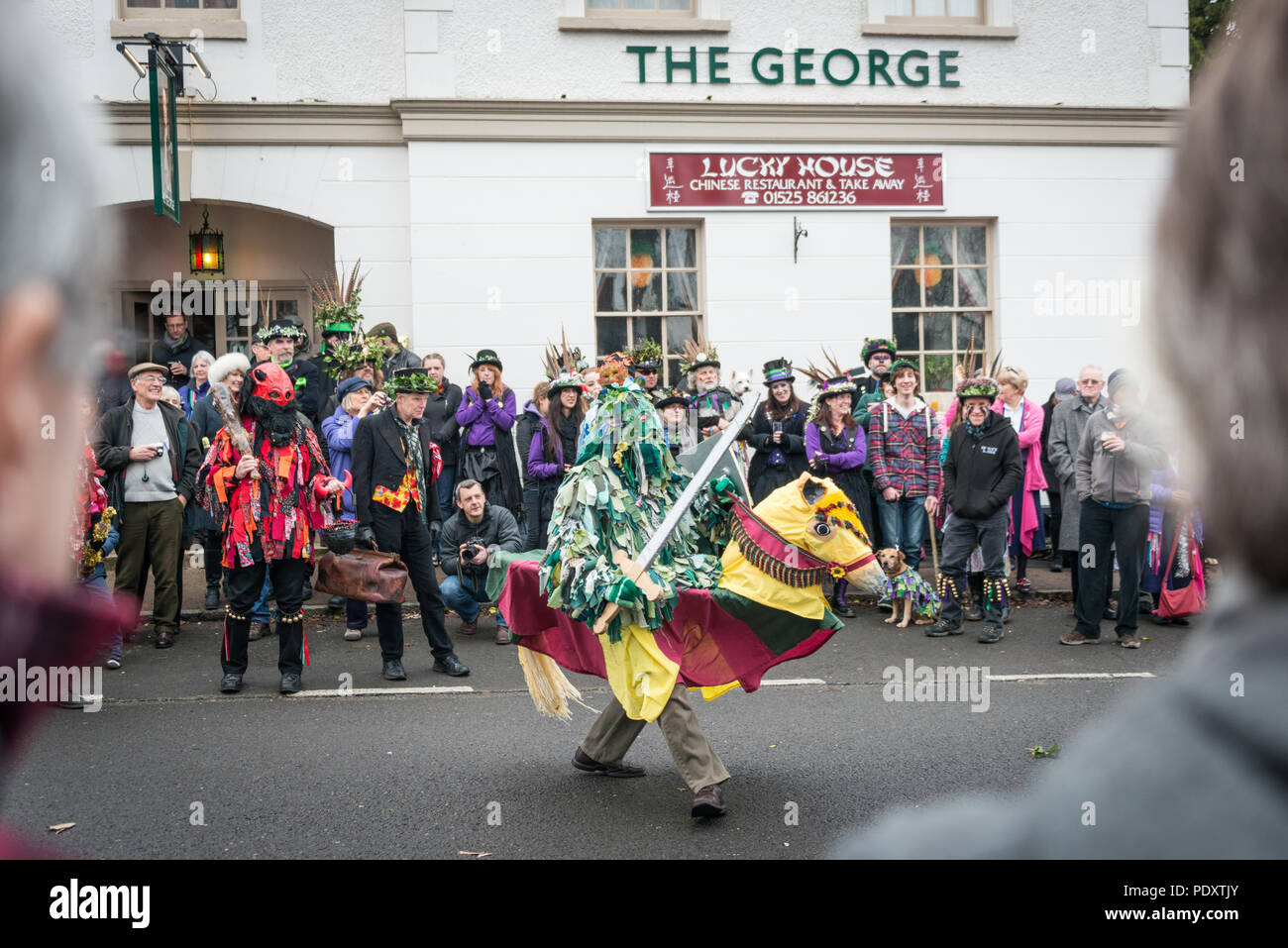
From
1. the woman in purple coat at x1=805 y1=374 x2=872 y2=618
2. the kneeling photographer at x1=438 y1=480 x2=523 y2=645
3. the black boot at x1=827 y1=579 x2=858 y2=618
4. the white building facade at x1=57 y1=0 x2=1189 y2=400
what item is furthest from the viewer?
the white building facade at x1=57 y1=0 x2=1189 y2=400

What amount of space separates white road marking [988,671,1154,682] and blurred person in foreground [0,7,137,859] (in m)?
7.65

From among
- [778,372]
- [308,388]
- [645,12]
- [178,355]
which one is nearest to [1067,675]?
[778,372]

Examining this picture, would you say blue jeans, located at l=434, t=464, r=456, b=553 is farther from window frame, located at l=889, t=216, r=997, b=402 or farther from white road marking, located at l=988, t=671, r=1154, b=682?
window frame, located at l=889, t=216, r=997, b=402

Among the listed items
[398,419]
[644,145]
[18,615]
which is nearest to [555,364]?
[644,145]

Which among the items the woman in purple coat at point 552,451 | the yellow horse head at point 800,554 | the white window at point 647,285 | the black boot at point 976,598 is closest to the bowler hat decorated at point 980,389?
the black boot at point 976,598

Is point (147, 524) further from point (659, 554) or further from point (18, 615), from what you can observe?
point (18, 615)

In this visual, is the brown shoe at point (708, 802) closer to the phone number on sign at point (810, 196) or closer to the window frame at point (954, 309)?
the phone number on sign at point (810, 196)

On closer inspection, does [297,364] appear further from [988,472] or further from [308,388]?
[988,472]

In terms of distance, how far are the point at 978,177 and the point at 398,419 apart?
29.6ft

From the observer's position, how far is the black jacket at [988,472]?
9.44 metres

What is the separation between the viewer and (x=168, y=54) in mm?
12164

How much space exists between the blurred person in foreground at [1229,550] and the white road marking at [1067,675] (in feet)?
24.4

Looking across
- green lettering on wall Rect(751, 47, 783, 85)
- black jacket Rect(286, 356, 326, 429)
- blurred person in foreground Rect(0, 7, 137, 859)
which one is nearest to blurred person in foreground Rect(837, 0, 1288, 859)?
blurred person in foreground Rect(0, 7, 137, 859)

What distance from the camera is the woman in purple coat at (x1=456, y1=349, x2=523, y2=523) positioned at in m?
10.7
